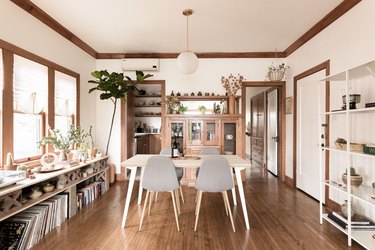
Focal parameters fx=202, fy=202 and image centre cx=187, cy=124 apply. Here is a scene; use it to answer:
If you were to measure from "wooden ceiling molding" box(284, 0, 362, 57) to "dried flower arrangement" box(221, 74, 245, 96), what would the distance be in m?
1.11

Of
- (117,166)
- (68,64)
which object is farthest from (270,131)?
(68,64)

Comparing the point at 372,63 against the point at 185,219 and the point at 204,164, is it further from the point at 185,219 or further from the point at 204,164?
the point at 185,219

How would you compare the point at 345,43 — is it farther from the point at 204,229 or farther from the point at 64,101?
the point at 64,101

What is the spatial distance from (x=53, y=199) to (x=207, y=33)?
128 inches

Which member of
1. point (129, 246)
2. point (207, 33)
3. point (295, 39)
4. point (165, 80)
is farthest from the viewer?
point (165, 80)

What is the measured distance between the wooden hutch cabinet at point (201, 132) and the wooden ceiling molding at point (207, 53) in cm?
134

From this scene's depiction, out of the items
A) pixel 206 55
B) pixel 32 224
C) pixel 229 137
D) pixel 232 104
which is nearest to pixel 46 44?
pixel 32 224

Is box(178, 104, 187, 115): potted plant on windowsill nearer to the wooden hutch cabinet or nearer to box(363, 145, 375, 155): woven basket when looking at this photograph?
the wooden hutch cabinet

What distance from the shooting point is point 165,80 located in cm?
435

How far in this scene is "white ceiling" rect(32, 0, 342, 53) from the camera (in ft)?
8.45

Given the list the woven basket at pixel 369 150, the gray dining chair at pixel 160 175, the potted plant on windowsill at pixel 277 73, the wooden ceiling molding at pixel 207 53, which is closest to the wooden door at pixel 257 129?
the potted plant on windowsill at pixel 277 73

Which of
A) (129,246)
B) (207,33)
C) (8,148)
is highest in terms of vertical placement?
(207,33)

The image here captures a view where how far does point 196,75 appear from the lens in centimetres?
435

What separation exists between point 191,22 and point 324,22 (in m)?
1.92
